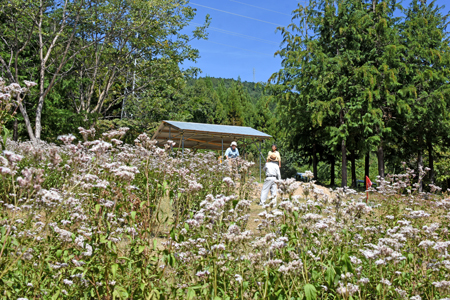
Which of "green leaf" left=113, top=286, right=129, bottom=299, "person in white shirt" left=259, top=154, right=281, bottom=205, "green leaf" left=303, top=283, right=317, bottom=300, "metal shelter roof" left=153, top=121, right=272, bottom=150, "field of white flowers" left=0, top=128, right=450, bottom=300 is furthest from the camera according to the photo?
"metal shelter roof" left=153, top=121, right=272, bottom=150

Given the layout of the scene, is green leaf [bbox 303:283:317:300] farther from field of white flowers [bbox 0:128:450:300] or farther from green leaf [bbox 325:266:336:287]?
green leaf [bbox 325:266:336:287]

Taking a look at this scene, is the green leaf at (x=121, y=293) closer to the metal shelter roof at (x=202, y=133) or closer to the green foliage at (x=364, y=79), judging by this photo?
the metal shelter roof at (x=202, y=133)

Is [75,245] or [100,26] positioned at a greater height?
[100,26]

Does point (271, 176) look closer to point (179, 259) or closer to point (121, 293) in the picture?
point (179, 259)

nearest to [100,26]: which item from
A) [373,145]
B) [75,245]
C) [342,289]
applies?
[373,145]

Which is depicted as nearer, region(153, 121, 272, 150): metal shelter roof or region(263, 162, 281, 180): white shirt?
region(263, 162, 281, 180): white shirt

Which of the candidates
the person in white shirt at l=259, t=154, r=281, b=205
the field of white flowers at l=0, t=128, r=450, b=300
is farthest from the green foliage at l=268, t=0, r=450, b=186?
the field of white flowers at l=0, t=128, r=450, b=300

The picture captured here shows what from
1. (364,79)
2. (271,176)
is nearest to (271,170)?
(271,176)

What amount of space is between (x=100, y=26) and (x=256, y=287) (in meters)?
18.1

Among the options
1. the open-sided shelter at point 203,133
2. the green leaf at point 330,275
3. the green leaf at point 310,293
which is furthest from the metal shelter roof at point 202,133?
the green leaf at point 310,293

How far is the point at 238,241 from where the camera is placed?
8.48 ft

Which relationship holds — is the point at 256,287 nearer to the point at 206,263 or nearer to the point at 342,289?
the point at 206,263

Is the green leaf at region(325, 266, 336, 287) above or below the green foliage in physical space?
below

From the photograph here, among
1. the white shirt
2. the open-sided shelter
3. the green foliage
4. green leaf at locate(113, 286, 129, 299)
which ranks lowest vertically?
green leaf at locate(113, 286, 129, 299)
